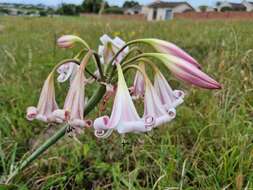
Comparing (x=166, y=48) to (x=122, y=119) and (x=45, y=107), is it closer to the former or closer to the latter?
(x=122, y=119)

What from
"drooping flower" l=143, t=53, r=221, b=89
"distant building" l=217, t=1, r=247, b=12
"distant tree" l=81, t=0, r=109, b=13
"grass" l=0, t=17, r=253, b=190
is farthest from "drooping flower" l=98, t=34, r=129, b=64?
"distant building" l=217, t=1, r=247, b=12

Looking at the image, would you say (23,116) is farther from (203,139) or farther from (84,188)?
(203,139)

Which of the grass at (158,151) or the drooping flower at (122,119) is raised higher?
the drooping flower at (122,119)

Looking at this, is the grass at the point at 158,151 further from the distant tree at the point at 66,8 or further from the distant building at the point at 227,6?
the distant building at the point at 227,6

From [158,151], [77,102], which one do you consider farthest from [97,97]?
[158,151]

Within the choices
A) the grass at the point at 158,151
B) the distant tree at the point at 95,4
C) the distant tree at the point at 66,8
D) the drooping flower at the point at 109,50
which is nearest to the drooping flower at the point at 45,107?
the drooping flower at the point at 109,50

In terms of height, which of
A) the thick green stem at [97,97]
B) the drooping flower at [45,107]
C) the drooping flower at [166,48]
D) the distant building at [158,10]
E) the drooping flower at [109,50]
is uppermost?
the drooping flower at [166,48]

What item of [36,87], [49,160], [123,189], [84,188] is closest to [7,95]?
[36,87]

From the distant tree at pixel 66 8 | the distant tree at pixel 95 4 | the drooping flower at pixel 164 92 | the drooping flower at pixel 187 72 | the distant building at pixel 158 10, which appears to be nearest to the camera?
the drooping flower at pixel 187 72
